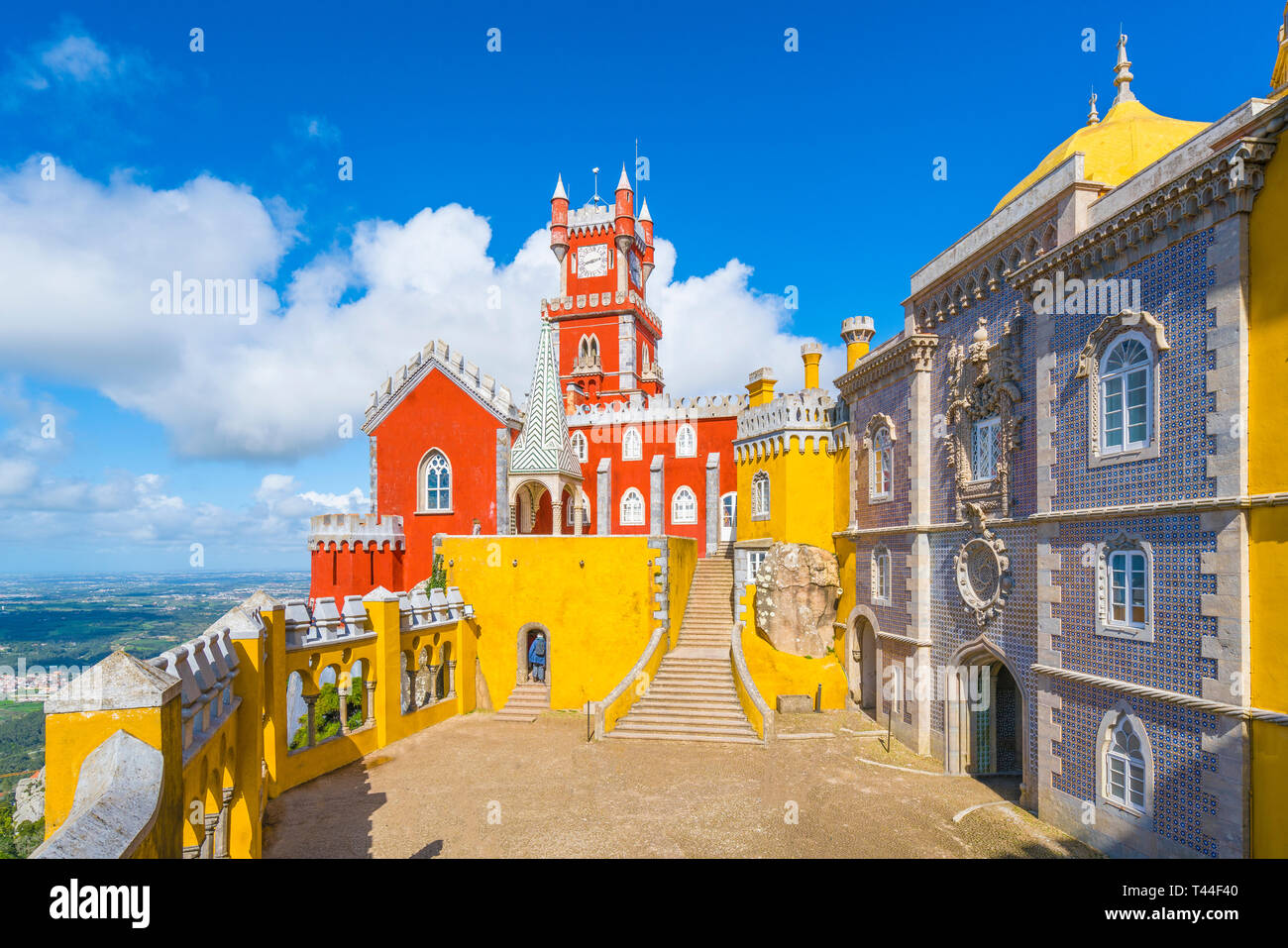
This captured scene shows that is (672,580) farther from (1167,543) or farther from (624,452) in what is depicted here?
(1167,543)

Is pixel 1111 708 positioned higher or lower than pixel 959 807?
higher

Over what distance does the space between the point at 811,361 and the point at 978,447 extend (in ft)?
38.3

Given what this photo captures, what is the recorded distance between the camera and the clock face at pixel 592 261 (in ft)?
133

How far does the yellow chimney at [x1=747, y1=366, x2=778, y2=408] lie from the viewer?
28.2 meters

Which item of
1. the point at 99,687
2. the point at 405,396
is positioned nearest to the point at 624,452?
the point at 405,396

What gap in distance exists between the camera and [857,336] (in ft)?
77.5

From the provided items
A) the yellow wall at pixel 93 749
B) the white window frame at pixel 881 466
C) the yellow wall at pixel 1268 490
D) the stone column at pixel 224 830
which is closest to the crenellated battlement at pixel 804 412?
the white window frame at pixel 881 466

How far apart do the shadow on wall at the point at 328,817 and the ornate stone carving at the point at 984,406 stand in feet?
43.6

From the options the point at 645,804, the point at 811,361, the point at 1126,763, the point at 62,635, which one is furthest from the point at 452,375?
the point at 62,635

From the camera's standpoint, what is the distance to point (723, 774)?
1510cm

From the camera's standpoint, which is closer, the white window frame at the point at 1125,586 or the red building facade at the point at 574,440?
the white window frame at the point at 1125,586

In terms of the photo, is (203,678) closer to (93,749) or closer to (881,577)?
(93,749)

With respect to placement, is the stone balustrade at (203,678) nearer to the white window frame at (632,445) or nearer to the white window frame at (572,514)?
the white window frame at (572,514)

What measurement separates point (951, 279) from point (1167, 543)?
8.58m
